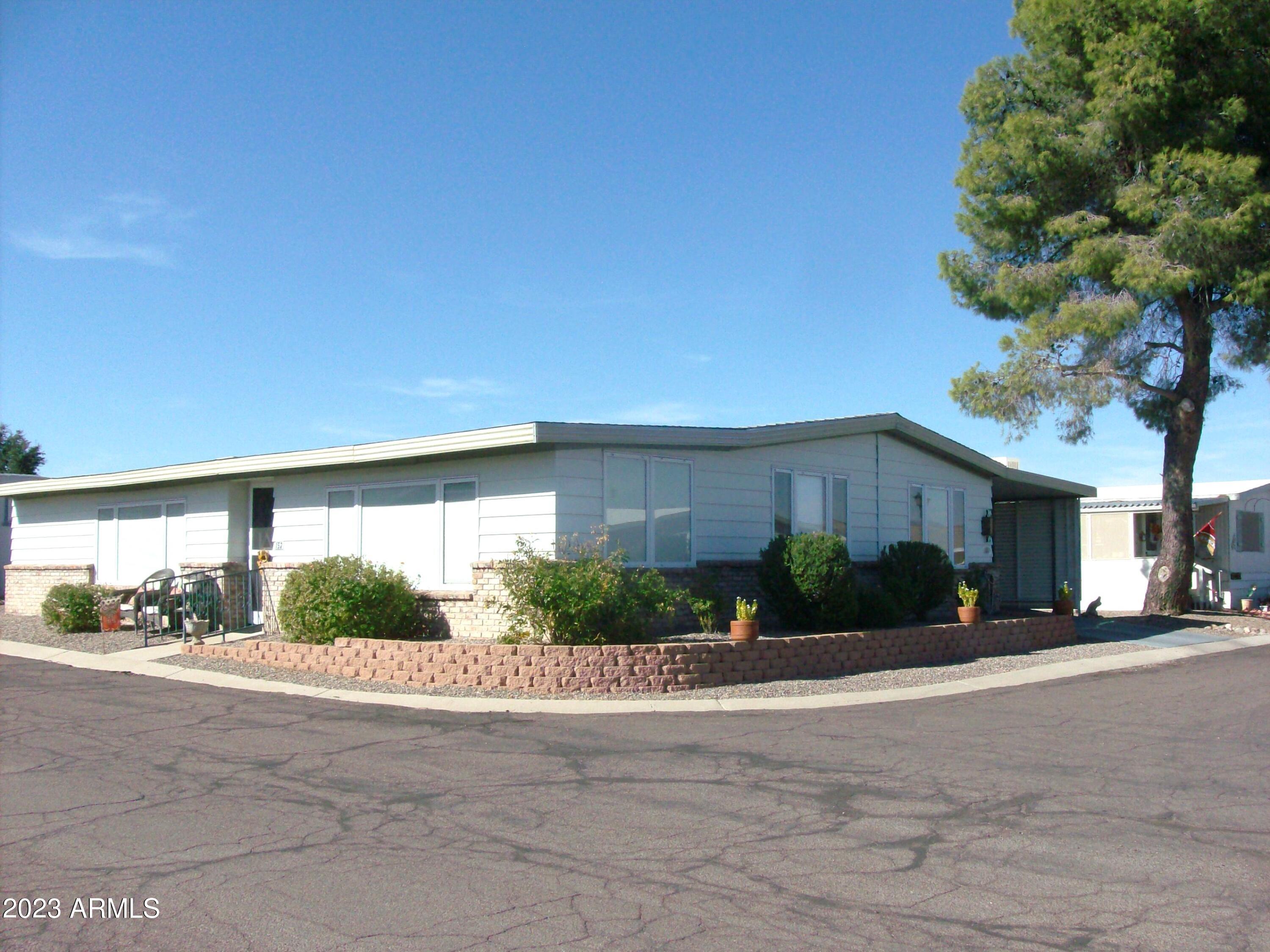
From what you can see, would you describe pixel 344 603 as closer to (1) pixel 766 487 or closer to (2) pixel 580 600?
(2) pixel 580 600

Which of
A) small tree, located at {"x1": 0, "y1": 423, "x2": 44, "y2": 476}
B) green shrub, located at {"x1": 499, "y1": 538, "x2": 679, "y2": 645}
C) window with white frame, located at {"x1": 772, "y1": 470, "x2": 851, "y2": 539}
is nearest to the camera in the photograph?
green shrub, located at {"x1": 499, "y1": 538, "x2": 679, "y2": 645}

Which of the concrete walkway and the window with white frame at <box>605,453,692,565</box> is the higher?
the window with white frame at <box>605,453,692,565</box>

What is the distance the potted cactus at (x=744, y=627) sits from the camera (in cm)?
1310

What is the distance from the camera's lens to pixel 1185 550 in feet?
75.9

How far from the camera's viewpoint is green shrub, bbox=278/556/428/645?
14.4 meters

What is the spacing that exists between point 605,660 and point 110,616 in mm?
11000

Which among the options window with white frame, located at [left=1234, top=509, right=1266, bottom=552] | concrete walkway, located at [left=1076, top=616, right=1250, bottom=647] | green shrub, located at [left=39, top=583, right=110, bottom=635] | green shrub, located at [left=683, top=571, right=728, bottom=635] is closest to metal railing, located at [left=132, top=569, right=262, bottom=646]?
green shrub, located at [left=39, top=583, right=110, bottom=635]

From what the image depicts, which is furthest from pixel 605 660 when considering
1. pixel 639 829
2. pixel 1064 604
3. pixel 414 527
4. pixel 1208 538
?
pixel 1208 538

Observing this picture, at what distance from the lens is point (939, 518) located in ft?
68.1

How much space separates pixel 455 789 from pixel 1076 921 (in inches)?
169

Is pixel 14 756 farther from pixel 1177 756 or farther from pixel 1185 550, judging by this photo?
pixel 1185 550

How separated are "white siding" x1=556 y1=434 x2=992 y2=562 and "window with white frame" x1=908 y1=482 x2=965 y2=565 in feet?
0.56

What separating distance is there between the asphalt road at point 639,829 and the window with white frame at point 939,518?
9281 mm

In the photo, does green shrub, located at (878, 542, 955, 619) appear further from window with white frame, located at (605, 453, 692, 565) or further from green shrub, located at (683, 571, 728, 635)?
window with white frame, located at (605, 453, 692, 565)
